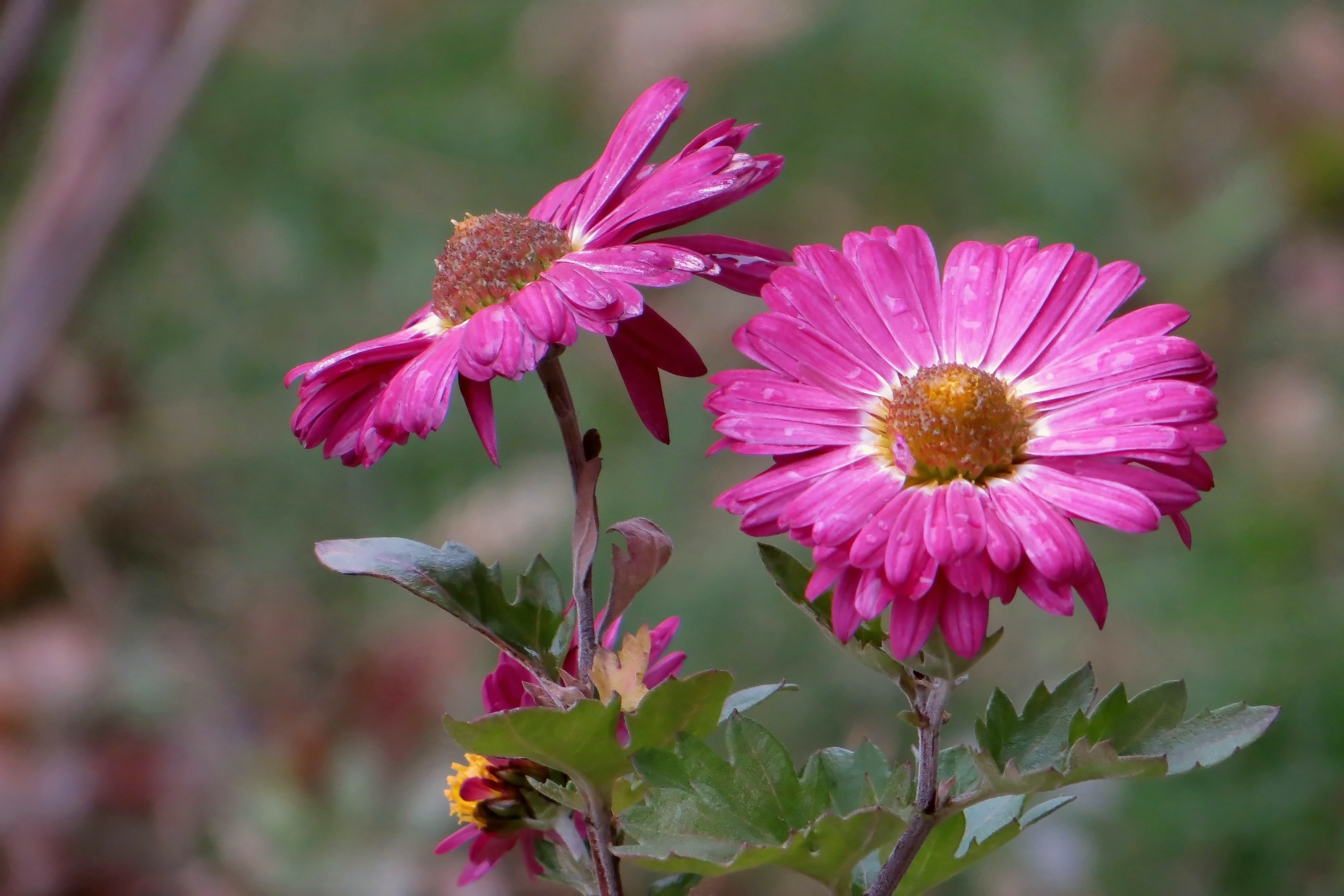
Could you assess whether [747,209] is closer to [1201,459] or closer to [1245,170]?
[1245,170]

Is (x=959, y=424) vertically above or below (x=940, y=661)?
above

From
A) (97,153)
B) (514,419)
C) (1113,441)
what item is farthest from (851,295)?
(514,419)

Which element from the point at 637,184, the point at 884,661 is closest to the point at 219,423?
the point at 637,184

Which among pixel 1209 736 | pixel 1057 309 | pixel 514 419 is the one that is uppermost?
pixel 514 419

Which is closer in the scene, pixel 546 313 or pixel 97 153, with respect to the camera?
pixel 546 313

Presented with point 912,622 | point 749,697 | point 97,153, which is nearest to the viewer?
point 912,622

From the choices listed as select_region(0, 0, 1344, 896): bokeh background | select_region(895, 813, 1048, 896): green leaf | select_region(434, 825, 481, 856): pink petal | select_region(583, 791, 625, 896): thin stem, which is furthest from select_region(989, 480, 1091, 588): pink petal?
select_region(0, 0, 1344, 896): bokeh background

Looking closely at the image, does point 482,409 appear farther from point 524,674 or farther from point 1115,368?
point 1115,368
